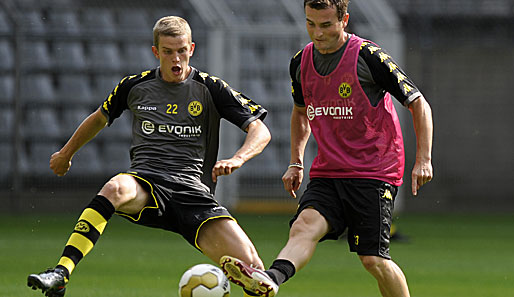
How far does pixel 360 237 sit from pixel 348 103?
0.71 meters

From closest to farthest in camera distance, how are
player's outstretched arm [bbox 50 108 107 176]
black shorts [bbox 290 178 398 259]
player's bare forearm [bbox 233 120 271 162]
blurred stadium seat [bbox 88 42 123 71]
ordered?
1. black shorts [bbox 290 178 398 259]
2. player's bare forearm [bbox 233 120 271 162]
3. player's outstretched arm [bbox 50 108 107 176]
4. blurred stadium seat [bbox 88 42 123 71]

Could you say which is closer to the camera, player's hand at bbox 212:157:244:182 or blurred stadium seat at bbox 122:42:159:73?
player's hand at bbox 212:157:244:182

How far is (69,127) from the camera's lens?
17.3 metres

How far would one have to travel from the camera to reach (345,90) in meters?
4.95

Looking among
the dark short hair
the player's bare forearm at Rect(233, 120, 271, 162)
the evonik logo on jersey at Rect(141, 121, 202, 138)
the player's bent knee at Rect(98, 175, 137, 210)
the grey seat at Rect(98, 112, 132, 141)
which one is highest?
the dark short hair

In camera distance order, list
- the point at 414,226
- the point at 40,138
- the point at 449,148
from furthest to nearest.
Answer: the point at 449,148, the point at 40,138, the point at 414,226

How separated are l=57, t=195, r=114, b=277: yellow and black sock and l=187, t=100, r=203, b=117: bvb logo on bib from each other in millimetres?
821

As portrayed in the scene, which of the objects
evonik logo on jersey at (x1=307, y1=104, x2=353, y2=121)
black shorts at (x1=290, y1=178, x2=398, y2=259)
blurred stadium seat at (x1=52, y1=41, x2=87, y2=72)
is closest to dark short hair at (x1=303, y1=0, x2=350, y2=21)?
evonik logo on jersey at (x1=307, y1=104, x2=353, y2=121)

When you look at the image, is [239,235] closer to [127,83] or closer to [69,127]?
[127,83]

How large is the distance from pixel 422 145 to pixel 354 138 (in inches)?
15.8

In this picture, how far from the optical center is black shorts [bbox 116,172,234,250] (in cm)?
534

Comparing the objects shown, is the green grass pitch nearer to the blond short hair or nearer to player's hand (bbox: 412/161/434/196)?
the blond short hair

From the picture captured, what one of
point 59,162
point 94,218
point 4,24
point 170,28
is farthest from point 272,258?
point 4,24

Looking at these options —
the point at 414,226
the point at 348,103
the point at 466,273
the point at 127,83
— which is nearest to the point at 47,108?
the point at 414,226
